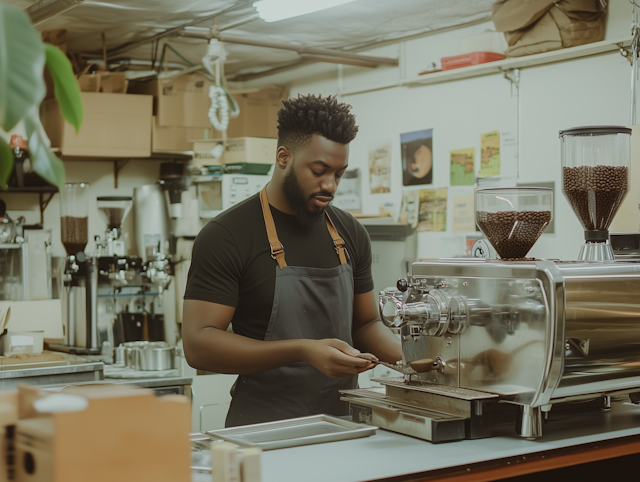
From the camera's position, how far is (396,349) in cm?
235

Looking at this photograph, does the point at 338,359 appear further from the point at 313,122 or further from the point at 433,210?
the point at 433,210

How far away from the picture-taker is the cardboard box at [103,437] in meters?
0.95

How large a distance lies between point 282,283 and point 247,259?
0.12m

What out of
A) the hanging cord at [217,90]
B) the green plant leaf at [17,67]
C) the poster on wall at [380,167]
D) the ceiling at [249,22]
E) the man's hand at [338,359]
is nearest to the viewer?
the green plant leaf at [17,67]

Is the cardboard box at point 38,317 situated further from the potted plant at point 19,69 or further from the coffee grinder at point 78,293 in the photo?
the potted plant at point 19,69

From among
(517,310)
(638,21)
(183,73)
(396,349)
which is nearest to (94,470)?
(517,310)

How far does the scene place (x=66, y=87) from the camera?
951mm

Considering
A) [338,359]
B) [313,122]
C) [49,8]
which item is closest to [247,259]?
[313,122]

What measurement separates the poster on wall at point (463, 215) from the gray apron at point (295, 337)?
228 centimetres

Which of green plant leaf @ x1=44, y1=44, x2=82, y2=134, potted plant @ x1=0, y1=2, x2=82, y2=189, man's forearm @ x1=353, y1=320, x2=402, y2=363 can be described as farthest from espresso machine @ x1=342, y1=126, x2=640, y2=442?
potted plant @ x1=0, y1=2, x2=82, y2=189

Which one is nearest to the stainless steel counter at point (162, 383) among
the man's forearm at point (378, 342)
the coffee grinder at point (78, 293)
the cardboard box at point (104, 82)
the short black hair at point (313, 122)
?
the coffee grinder at point (78, 293)

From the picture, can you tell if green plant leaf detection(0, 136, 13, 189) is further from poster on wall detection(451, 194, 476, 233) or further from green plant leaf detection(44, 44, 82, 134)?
poster on wall detection(451, 194, 476, 233)

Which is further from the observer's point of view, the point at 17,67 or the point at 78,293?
the point at 78,293

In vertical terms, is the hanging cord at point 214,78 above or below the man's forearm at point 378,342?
above
